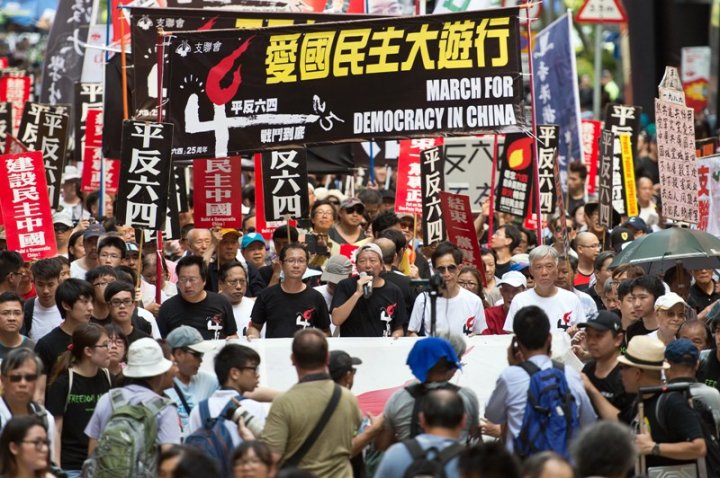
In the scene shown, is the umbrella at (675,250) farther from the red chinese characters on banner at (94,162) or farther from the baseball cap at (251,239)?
the red chinese characters on banner at (94,162)

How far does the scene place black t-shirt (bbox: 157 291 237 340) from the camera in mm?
11289

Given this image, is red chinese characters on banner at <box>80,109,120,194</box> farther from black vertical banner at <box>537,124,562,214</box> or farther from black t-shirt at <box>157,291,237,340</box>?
black t-shirt at <box>157,291,237,340</box>

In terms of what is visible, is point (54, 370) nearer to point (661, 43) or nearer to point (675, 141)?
point (675, 141)

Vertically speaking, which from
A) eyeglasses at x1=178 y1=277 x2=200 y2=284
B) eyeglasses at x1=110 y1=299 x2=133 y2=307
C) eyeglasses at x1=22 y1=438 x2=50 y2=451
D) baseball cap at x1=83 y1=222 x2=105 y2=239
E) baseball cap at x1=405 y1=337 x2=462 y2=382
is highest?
baseball cap at x1=83 y1=222 x2=105 y2=239

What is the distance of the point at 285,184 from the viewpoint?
14.5 m

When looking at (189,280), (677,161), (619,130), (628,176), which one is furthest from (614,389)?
(619,130)

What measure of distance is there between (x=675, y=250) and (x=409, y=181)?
5.47m

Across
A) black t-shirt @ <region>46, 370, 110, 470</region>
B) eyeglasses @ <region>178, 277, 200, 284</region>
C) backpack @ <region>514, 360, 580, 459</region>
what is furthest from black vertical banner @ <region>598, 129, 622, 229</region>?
backpack @ <region>514, 360, 580, 459</region>

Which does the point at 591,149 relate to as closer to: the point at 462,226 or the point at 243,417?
the point at 462,226

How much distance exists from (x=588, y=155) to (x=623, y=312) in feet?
38.7

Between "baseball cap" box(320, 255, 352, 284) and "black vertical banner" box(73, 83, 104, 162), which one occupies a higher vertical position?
"black vertical banner" box(73, 83, 104, 162)

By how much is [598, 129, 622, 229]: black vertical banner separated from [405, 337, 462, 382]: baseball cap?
28.9 feet

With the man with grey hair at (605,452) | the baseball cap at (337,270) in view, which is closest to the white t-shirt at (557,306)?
the baseball cap at (337,270)

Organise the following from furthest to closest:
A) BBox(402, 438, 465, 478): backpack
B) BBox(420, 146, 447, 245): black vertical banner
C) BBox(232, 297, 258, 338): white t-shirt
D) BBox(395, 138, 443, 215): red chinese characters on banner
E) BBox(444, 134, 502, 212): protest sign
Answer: BBox(444, 134, 502, 212): protest sign, BBox(395, 138, 443, 215): red chinese characters on banner, BBox(420, 146, 447, 245): black vertical banner, BBox(232, 297, 258, 338): white t-shirt, BBox(402, 438, 465, 478): backpack
